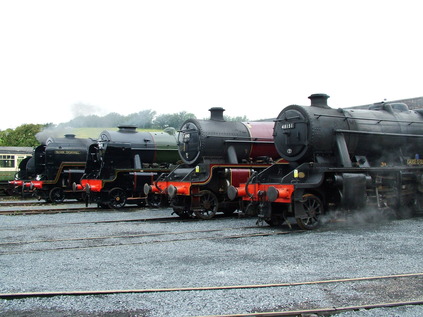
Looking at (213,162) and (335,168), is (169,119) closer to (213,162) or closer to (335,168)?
(213,162)

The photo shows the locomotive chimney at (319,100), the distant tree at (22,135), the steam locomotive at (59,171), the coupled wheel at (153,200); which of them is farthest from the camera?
the distant tree at (22,135)

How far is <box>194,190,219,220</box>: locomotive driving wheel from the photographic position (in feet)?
39.1

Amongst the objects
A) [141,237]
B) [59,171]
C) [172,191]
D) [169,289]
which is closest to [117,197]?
[172,191]

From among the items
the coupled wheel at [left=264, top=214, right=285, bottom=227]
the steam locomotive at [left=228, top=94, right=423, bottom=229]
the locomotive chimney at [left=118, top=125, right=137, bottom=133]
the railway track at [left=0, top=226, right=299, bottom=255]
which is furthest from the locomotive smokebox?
the locomotive chimney at [left=118, top=125, right=137, bottom=133]

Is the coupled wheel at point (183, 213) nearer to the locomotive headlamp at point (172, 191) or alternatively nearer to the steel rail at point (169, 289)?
the locomotive headlamp at point (172, 191)

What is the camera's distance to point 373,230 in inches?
360

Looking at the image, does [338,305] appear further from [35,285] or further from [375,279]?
[35,285]

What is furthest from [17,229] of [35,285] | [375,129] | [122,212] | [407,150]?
[407,150]

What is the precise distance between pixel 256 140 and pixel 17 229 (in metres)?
6.95

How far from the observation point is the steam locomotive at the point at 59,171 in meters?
18.9

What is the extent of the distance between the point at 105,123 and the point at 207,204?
1640 inches

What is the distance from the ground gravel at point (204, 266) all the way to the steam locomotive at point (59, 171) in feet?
28.7

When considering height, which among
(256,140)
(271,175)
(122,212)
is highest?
(256,140)

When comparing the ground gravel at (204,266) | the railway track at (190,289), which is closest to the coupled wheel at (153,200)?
the ground gravel at (204,266)
